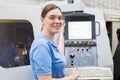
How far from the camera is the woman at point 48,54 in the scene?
5.74 feet

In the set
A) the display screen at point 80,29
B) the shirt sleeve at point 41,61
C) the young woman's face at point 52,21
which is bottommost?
the shirt sleeve at point 41,61

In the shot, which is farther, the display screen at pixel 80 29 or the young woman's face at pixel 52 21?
the display screen at pixel 80 29

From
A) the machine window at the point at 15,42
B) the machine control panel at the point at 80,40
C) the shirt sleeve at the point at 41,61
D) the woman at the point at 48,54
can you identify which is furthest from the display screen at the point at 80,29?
the shirt sleeve at the point at 41,61

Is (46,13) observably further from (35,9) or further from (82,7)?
(82,7)

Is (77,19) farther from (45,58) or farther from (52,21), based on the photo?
(45,58)

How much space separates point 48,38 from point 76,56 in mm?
721

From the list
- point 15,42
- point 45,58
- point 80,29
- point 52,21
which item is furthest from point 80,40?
point 45,58

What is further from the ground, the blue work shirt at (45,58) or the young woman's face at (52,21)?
the young woman's face at (52,21)

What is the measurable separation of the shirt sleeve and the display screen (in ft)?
2.61

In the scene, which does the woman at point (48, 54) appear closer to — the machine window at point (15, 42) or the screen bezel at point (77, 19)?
the machine window at point (15, 42)

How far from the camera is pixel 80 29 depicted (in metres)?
2.55

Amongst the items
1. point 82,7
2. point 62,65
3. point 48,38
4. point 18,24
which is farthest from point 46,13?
point 82,7

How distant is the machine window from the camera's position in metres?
2.20

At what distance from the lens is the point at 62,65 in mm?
1879
